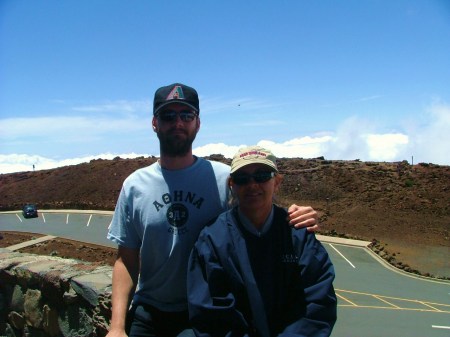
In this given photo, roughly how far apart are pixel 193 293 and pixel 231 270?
0.23 metres

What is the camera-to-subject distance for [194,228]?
2.40 m

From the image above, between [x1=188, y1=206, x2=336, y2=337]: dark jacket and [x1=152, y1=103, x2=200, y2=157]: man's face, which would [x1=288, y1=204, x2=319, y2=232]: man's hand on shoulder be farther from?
[x1=152, y1=103, x2=200, y2=157]: man's face

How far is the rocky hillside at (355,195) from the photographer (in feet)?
93.8

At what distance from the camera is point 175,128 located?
8.03 ft

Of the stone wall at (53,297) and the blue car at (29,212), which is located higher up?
the stone wall at (53,297)

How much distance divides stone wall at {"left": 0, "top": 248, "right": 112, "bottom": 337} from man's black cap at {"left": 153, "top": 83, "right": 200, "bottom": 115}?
143 centimetres

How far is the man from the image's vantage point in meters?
2.39

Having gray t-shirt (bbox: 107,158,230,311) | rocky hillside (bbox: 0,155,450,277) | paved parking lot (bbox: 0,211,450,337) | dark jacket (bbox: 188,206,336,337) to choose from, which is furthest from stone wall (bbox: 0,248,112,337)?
rocky hillside (bbox: 0,155,450,277)

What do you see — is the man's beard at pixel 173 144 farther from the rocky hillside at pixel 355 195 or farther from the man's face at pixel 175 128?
the rocky hillside at pixel 355 195

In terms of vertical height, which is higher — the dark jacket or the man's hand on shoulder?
the man's hand on shoulder

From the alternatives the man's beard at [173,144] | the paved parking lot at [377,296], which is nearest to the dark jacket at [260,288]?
the man's beard at [173,144]

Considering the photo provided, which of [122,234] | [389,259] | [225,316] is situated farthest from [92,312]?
[389,259]

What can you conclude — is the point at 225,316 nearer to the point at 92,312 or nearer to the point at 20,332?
the point at 92,312

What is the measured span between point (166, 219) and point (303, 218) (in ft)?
2.50
